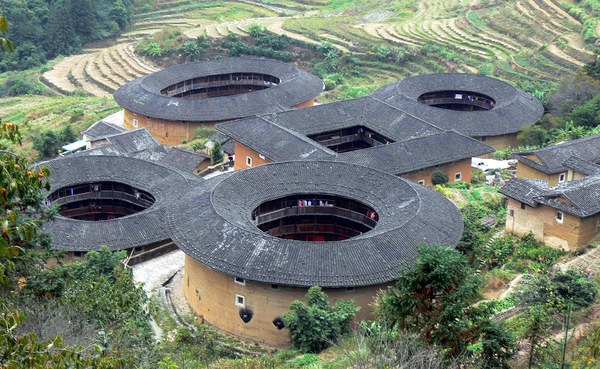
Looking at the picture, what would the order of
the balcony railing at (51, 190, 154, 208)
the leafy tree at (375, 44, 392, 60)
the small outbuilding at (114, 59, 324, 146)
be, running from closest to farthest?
the balcony railing at (51, 190, 154, 208)
the small outbuilding at (114, 59, 324, 146)
the leafy tree at (375, 44, 392, 60)

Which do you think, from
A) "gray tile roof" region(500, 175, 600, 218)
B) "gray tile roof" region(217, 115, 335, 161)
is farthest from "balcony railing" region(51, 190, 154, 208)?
"gray tile roof" region(500, 175, 600, 218)

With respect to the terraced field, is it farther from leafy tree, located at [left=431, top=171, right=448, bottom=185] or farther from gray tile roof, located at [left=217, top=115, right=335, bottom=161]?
gray tile roof, located at [left=217, top=115, right=335, bottom=161]

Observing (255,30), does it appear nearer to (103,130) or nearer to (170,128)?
(170,128)

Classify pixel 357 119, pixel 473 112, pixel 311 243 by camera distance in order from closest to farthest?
pixel 311 243 < pixel 357 119 < pixel 473 112

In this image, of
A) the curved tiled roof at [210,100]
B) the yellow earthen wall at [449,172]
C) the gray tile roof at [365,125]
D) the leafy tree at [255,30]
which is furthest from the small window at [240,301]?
the leafy tree at [255,30]

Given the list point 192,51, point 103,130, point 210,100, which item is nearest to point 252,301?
point 210,100
